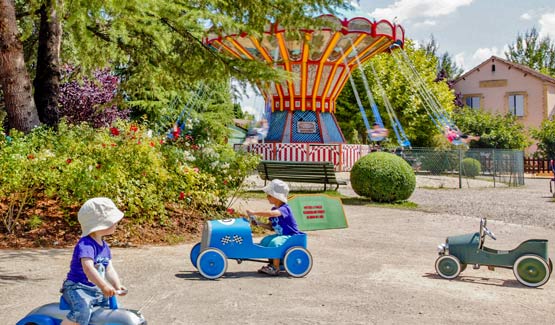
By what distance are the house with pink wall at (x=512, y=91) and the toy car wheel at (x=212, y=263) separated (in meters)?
49.2

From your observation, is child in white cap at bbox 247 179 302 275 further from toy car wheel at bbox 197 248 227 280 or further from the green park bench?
the green park bench

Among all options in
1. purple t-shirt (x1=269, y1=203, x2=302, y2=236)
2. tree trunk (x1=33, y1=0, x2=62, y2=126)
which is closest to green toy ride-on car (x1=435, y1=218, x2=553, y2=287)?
purple t-shirt (x1=269, y1=203, x2=302, y2=236)

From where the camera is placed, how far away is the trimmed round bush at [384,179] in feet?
50.6

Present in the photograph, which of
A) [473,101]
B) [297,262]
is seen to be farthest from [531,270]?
[473,101]

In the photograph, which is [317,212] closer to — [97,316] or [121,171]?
[121,171]

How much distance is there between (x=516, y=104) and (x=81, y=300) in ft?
183

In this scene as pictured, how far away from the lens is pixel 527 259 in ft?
20.9

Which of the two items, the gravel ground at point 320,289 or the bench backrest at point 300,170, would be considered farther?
the bench backrest at point 300,170

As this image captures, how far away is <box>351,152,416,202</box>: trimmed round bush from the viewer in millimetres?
15414

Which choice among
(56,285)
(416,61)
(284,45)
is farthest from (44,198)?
(416,61)

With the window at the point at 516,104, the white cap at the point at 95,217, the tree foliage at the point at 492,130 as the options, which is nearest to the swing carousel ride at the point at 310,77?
the tree foliage at the point at 492,130

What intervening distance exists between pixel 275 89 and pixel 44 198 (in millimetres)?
19648

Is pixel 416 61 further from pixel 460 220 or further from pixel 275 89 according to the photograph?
pixel 460 220

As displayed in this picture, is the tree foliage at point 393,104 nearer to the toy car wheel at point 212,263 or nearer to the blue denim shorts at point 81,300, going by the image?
the toy car wheel at point 212,263
